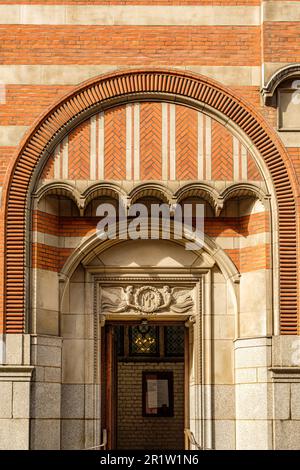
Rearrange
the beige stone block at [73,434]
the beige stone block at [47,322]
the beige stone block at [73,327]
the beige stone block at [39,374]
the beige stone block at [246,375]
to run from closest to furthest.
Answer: the beige stone block at [39,374]
the beige stone block at [246,375]
the beige stone block at [47,322]
the beige stone block at [73,434]
the beige stone block at [73,327]

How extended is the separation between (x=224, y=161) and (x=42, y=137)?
9.97 feet

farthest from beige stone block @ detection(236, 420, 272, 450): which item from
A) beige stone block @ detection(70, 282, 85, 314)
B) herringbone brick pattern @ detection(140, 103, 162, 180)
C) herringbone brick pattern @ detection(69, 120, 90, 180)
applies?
herringbone brick pattern @ detection(69, 120, 90, 180)

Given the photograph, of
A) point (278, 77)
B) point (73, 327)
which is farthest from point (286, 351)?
point (278, 77)

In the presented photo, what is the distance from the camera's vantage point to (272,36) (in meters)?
19.0

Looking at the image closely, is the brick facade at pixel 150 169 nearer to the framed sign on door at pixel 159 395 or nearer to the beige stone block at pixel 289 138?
the beige stone block at pixel 289 138

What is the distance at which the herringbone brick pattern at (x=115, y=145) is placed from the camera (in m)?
19.0

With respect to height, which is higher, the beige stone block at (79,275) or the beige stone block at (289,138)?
the beige stone block at (289,138)

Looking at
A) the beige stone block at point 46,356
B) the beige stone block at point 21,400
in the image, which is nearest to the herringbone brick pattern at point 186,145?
the beige stone block at point 46,356

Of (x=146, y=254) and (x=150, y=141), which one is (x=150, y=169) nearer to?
(x=150, y=141)

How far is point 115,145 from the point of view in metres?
19.0

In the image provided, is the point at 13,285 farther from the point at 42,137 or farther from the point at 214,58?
the point at 214,58

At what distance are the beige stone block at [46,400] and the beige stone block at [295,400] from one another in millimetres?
3809

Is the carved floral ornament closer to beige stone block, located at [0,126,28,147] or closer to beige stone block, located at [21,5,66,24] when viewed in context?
beige stone block, located at [0,126,28,147]
